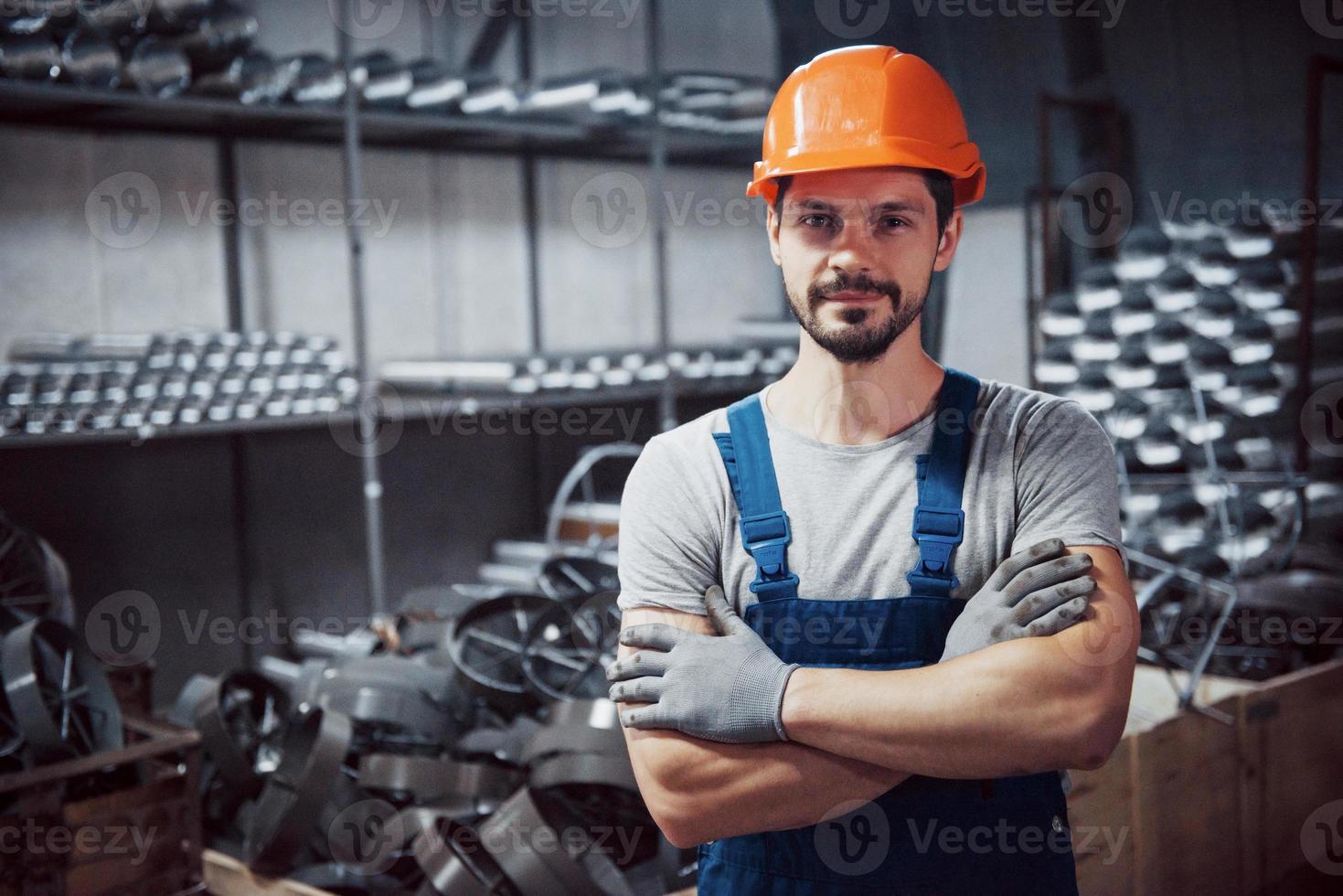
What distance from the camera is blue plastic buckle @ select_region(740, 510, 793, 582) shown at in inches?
52.6

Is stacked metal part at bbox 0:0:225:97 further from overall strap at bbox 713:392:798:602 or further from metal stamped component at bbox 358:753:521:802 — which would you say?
overall strap at bbox 713:392:798:602

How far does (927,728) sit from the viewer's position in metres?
1.22

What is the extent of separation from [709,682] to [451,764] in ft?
4.53

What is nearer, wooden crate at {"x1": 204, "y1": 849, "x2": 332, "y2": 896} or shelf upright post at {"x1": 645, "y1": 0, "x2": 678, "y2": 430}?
wooden crate at {"x1": 204, "y1": 849, "x2": 332, "y2": 896}

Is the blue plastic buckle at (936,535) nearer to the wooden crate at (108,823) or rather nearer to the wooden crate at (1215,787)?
the wooden crate at (1215,787)

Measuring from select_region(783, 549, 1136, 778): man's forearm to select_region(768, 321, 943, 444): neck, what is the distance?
0.97 ft

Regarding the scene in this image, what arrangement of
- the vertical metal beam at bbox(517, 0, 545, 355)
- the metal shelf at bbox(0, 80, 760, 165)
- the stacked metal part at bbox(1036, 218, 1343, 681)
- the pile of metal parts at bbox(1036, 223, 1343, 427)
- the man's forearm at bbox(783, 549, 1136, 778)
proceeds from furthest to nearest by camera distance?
the vertical metal beam at bbox(517, 0, 545, 355) → the pile of metal parts at bbox(1036, 223, 1343, 427) → the stacked metal part at bbox(1036, 218, 1343, 681) → the metal shelf at bbox(0, 80, 760, 165) → the man's forearm at bbox(783, 549, 1136, 778)

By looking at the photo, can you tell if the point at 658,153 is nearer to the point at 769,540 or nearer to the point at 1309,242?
the point at 1309,242

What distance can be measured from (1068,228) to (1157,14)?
97 centimetres

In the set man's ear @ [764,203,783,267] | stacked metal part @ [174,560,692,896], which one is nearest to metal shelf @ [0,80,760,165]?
stacked metal part @ [174,560,692,896]

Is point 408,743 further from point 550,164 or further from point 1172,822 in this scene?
point 550,164

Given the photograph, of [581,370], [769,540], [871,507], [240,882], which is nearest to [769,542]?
[769,540]

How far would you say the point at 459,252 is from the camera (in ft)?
17.3

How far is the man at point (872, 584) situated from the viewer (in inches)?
49.0
